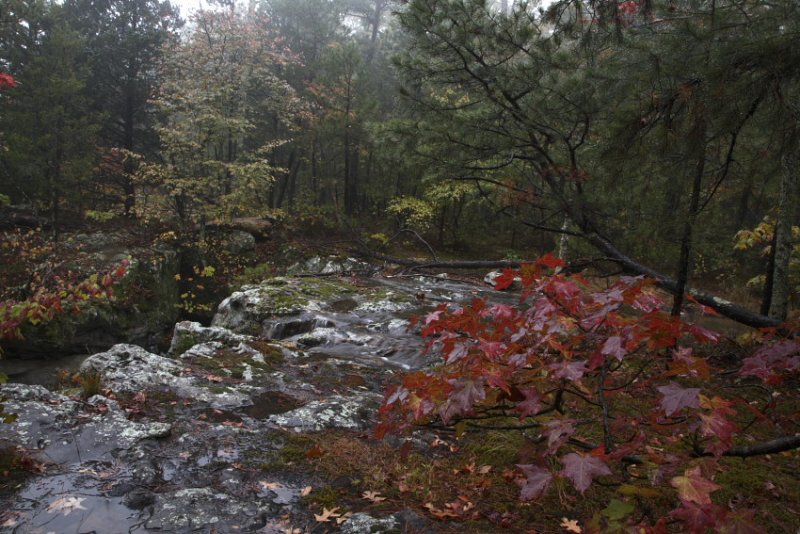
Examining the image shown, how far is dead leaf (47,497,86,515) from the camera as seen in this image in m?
2.67

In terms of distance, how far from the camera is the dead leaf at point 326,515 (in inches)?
109

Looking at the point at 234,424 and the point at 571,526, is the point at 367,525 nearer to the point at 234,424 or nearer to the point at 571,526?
the point at 571,526

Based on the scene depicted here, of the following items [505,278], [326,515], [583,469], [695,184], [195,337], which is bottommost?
[195,337]

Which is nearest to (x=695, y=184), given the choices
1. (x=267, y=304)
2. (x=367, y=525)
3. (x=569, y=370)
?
(x=569, y=370)

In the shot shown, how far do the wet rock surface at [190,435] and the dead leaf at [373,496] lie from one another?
180 mm

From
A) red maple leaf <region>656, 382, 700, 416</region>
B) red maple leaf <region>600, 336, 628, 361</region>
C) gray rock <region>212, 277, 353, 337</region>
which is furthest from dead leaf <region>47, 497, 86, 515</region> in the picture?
gray rock <region>212, 277, 353, 337</region>

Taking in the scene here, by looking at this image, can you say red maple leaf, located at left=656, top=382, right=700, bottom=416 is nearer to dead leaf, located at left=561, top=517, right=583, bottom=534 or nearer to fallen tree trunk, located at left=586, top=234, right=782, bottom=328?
dead leaf, located at left=561, top=517, right=583, bottom=534

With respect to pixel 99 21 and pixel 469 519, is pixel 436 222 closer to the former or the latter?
pixel 99 21

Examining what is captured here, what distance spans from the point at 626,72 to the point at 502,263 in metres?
1.76

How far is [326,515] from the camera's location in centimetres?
280

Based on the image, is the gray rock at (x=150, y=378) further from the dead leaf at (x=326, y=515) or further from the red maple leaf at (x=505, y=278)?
the red maple leaf at (x=505, y=278)

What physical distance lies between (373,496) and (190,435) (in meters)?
1.68

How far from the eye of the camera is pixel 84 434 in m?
3.50

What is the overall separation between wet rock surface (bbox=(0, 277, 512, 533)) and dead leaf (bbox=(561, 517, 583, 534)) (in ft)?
2.94
